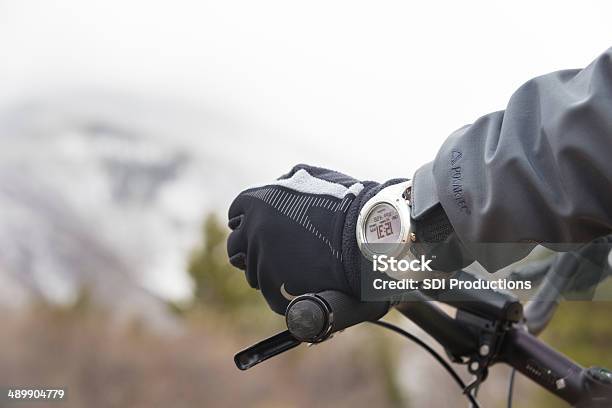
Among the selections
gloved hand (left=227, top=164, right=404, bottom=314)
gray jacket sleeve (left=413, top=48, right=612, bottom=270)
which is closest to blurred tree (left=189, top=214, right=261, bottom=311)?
gloved hand (left=227, top=164, right=404, bottom=314)

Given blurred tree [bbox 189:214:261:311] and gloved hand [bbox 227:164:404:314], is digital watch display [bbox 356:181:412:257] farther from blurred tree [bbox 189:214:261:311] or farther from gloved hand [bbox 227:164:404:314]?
blurred tree [bbox 189:214:261:311]

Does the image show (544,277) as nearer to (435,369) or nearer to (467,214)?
(467,214)

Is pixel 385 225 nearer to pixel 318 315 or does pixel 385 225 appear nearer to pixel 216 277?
pixel 318 315

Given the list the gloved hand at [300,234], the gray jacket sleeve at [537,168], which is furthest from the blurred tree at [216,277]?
the gray jacket sleeve at [537,168]

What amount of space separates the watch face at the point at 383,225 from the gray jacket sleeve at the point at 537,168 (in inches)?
1.6

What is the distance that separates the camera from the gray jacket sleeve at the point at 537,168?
0.62m

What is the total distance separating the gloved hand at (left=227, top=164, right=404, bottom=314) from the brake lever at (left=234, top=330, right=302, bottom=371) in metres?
0.06

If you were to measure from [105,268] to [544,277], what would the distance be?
12884 mm

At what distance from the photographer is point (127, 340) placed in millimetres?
8359

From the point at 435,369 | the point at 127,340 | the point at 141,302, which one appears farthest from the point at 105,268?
the point at 435,369

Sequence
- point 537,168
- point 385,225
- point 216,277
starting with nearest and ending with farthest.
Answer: point 537,168, point 385,225, point 216,277

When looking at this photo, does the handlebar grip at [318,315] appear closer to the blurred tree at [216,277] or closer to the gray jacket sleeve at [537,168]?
the gray jacket sleeve at [537,168]

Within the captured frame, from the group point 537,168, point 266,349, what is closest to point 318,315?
point 266,349

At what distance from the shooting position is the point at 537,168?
0.65m
